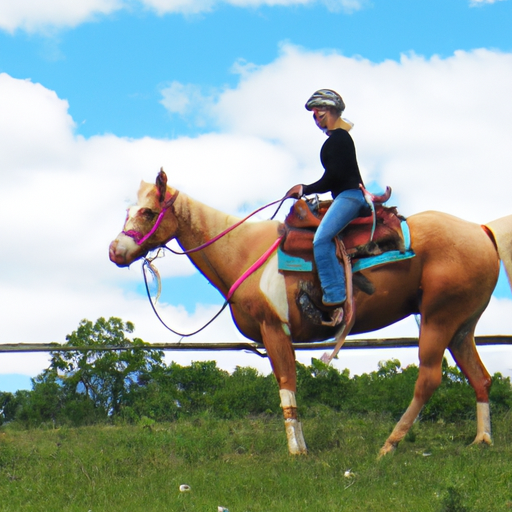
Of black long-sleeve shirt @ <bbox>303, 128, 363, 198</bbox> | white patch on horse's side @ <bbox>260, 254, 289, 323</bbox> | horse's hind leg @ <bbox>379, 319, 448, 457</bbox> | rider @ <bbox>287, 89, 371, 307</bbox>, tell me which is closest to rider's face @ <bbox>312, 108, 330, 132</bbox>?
rider @ <bbox>287, 89, 371, 307</bbox>

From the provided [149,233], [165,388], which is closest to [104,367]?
[165,388]

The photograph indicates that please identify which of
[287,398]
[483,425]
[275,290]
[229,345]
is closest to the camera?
[287,398]

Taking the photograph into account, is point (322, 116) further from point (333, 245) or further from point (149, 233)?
point (149, 233)

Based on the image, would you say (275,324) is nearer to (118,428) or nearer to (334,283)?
(334,283)

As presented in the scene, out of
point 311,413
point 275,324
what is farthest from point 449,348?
point 311,413

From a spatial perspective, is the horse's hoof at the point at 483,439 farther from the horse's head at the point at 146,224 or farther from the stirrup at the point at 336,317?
the horse's head at the point at 146,224

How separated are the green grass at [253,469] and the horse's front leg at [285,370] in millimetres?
206

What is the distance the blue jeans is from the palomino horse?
26 cm

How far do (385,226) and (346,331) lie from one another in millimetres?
1069

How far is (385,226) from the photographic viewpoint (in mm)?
7215

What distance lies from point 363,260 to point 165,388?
13.6 feet

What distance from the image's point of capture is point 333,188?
726 cm

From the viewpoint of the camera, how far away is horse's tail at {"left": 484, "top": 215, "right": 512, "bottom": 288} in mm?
7215

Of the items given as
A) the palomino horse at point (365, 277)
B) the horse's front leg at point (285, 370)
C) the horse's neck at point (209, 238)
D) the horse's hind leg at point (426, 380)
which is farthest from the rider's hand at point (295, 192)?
the horse's hind leg at point (426, 380)
